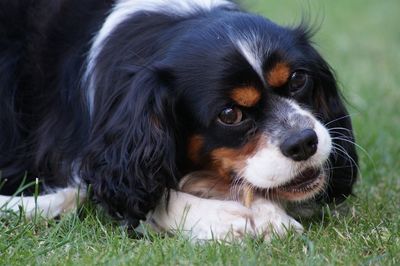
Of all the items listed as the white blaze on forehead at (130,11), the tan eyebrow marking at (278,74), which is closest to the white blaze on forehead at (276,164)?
the tan eyebrow marking at (278,74)

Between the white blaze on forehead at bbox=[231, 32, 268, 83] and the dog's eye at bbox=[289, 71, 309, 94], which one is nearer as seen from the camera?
the white blaze on forehead at bbox=[231, 32, 268, 83]

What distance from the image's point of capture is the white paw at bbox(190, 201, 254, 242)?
11.7ft

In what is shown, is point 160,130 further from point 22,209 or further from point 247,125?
point 22,209

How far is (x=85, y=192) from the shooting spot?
13.3 ft

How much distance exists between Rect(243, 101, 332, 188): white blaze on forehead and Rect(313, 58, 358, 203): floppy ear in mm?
412

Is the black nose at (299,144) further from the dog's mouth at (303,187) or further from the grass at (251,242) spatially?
the grass at (251,242)

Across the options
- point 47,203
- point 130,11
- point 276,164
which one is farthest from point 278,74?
point 47,203

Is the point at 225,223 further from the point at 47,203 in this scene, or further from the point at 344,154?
the point at 47,203

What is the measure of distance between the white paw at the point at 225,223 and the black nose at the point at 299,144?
0.35 m

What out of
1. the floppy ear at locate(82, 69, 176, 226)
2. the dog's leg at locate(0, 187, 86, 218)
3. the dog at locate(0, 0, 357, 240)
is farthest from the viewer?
the dog's leg at locate(0, 187, 86, 218)

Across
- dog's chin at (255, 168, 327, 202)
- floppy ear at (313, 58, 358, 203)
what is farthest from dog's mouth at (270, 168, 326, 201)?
floppy ear at (313, 58, 358, 203)

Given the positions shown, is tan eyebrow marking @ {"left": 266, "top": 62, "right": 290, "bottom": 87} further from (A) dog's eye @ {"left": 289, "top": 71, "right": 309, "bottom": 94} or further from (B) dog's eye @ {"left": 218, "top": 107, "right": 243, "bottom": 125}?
(B) dog's eye @ {"left": 218, "top": 107, "right": 243, "bottom": 125}

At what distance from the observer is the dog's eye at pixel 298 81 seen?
378cm

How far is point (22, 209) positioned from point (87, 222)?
31 cm
